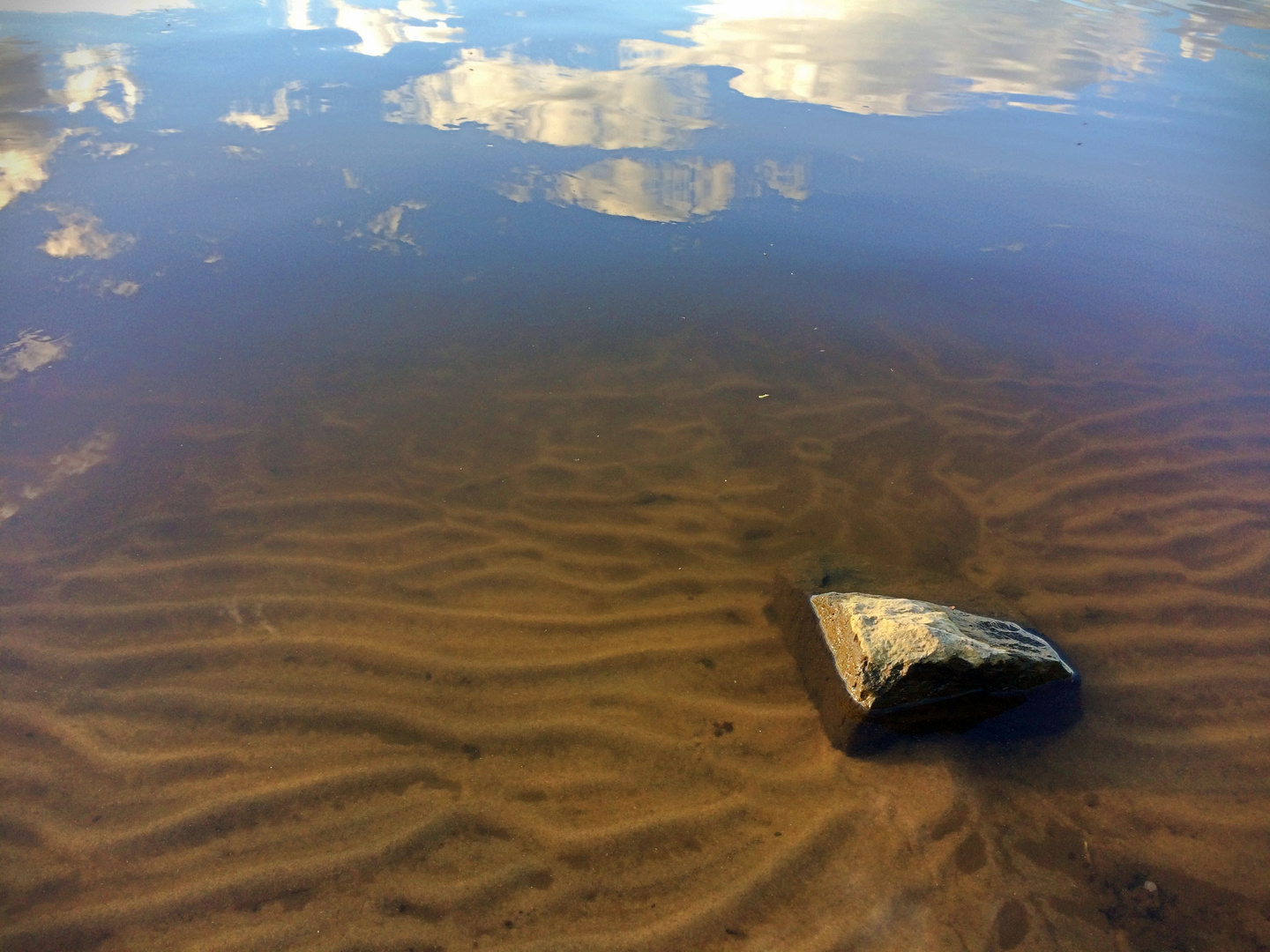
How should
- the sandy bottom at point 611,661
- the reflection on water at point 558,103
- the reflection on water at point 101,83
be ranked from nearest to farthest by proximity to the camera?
1. the sandy bottom at point 611,661
2. the reflection on water at point 558,103
3. the reflection on water at point 101,83

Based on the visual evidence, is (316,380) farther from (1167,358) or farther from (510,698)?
(1167,358)

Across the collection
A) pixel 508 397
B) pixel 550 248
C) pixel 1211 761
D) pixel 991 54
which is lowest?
pixel 1211 761

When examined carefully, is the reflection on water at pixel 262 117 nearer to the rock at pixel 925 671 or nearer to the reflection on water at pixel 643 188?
the reflection on water at pixel 643 188

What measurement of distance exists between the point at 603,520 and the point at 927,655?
1898 millimetres

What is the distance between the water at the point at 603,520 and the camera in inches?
112

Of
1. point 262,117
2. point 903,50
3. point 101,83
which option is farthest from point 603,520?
point 903,50

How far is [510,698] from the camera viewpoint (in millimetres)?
3406

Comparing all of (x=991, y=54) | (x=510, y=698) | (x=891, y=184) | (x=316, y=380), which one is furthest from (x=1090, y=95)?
(x=510, y=698)

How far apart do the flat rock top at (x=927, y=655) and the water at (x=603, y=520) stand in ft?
0.82

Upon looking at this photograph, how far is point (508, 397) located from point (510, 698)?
7.76ft

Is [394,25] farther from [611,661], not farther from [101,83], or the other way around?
[611,661]

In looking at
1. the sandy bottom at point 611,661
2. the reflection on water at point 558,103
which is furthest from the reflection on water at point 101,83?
the sandy bottom at point 611,661

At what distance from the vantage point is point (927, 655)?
3.21 m

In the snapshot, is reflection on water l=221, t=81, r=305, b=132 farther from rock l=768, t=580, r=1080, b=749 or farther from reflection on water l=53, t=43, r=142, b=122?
rock l=768, t=580, r=1080, b=749
